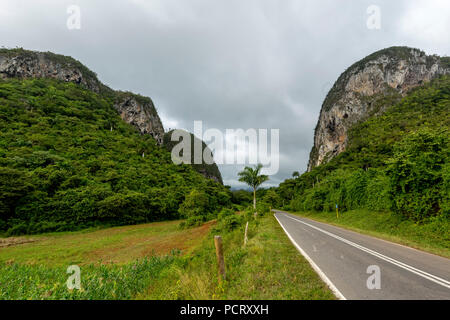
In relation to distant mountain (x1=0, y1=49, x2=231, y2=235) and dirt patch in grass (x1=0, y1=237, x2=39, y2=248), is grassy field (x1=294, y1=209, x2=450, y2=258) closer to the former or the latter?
distant mountain (x1=0, y1=49, x2=231, y2=235)

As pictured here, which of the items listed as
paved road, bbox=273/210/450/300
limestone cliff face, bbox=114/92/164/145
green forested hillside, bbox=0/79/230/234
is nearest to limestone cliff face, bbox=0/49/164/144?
limestone cliff face, bbox=114/92/164/145

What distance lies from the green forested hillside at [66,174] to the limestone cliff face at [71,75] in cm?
1308

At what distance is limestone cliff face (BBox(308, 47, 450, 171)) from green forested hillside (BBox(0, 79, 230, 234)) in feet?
313

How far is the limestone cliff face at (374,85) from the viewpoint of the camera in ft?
322

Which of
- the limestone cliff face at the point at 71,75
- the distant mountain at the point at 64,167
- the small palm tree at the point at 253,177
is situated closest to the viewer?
the distant mountain at the point at 64,167

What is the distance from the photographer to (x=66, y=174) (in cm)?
3300

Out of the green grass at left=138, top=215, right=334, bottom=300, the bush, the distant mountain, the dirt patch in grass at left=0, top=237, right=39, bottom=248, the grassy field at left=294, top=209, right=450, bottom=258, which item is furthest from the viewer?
the distant mountain

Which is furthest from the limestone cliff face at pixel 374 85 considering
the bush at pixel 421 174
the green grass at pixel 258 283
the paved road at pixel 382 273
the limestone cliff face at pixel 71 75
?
the limestone cliff face at pixel 71 75

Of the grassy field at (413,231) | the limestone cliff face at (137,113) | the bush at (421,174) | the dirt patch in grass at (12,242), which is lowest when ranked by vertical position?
the dirt patch in grass at (12,242)

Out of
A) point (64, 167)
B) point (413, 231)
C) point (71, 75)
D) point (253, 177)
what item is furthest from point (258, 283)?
point (71, 75)

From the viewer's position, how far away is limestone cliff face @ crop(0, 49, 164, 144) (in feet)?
247

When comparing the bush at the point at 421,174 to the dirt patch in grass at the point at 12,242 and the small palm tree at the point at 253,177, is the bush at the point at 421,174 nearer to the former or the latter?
the small palm tree at the point at 253,177
